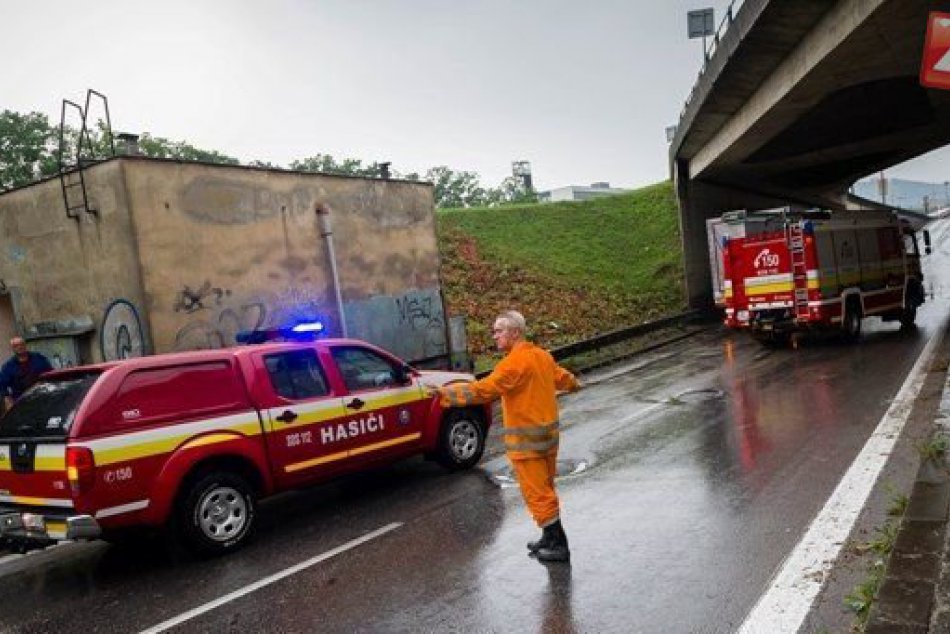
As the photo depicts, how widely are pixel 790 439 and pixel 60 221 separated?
10.5m

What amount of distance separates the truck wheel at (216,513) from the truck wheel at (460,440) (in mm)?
2378

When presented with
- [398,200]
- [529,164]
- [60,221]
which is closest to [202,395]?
[60,221]

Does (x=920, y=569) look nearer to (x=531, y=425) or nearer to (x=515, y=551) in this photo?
(x=531, y=425)

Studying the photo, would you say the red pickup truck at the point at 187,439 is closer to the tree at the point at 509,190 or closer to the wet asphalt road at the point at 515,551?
the wet asphalt road at the point at 515,551

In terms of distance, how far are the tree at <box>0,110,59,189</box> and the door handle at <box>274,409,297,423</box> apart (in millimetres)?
39325

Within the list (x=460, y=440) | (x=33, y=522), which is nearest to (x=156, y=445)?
(x=33, y=522)

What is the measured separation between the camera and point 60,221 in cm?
1167

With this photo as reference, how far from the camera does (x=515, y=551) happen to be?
18.8ft

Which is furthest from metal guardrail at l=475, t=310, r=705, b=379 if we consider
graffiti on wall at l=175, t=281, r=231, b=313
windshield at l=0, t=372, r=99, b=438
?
windshield at l=0, t=372, r=99, b=438

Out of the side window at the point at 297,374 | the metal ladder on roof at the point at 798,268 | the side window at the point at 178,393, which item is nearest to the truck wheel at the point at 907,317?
the metal ladder on roof at the point at 798,268

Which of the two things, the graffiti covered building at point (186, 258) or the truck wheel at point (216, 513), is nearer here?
the truck wheel at point (216, 513)

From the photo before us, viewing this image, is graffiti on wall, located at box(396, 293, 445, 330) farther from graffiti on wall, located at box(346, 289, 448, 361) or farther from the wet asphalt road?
the wet asphalt road

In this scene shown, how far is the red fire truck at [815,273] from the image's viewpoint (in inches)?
650

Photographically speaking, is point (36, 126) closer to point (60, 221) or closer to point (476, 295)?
point (476, 295)
